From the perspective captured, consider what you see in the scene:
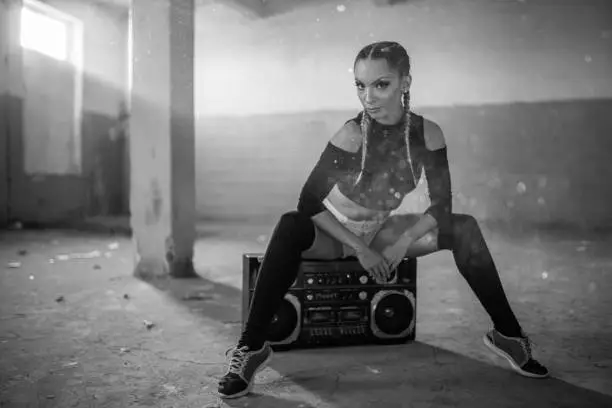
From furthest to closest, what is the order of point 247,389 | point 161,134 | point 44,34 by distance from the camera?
1. point 44,34
2. point 161,134
3. point 247,389

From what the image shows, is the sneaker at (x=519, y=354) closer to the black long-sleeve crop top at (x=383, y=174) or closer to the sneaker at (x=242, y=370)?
the black long-sleeve crop top at (x=383, y=174)

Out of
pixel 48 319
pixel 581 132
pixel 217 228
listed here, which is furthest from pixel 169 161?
pixel 581 132

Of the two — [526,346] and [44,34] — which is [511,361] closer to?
[526,346]

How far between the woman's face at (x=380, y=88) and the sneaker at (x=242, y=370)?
2.68 feet

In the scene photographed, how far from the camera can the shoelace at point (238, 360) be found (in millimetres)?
1595

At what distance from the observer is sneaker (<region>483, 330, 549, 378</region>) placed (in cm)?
173

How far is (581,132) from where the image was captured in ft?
23.1

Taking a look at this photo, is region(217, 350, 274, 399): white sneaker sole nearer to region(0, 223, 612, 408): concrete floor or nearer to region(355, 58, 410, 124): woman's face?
region(0, 223, 612, 408): concrete floor

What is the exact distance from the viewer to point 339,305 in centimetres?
198

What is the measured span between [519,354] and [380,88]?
0.94 m

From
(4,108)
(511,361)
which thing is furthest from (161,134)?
(4,108)

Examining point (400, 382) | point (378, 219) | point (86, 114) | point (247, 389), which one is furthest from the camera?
point (86, 114)

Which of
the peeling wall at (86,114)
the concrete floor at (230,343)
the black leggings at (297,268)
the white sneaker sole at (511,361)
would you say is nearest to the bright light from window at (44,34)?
the peeling wall at (86,114)

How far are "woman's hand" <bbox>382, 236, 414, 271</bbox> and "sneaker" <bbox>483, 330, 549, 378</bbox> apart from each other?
420mm
